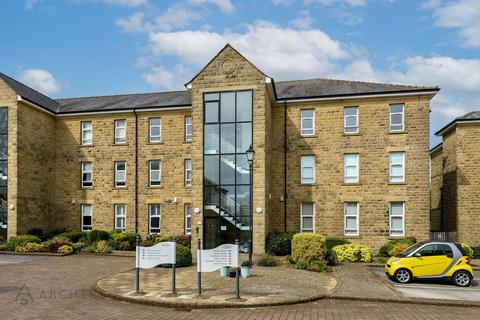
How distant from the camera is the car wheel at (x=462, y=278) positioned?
15883mm

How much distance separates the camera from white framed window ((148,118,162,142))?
30.2 m

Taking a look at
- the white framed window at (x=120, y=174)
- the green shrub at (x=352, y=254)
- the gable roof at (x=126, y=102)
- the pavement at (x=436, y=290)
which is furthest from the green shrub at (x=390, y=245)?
the white framed window at (x=120, y=174)

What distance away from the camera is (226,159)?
2453 centimetres

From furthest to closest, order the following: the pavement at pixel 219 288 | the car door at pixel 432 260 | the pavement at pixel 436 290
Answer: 1. the car door at pixel 432 260
2. the pavement at pixel 436 290
3. the pavement at pixel 219 288

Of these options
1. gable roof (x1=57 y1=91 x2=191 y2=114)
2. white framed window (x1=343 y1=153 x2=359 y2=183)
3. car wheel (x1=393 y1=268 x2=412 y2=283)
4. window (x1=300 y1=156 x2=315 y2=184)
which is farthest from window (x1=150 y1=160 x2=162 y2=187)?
car wheel (x1=393 y1=268 x2=412 y2=283)

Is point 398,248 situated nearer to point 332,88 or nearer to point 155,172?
point 332,88

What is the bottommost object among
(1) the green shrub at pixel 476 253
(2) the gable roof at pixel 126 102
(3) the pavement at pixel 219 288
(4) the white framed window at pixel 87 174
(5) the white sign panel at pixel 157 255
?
(1) the green shrub at pixel 476 253

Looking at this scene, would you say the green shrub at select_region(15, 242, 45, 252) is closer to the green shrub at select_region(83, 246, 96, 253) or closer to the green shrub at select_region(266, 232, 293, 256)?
the green shrub at select_region(83, 246, 96, 253)

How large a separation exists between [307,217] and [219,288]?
14238mm

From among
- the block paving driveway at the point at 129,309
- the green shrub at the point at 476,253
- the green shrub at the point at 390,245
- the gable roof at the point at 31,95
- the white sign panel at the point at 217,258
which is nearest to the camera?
the block paving driveway at the point at 129,309

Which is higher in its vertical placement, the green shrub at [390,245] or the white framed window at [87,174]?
the white framed window at [87,174]

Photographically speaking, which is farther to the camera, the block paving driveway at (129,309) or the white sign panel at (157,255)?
the white sign panel at (157,255)

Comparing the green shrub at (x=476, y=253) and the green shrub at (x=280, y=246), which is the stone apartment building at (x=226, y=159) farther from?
the green shrub at (x=476, y=253)

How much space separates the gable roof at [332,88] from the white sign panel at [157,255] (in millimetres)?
16581
